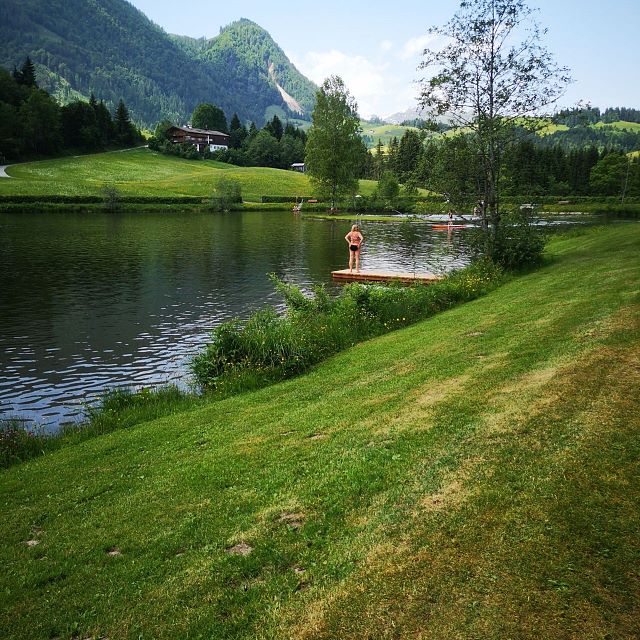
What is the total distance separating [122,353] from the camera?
19.7 meters

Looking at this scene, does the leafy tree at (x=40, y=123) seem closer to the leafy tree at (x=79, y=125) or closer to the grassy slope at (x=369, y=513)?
the leafy tree at (x=79, y=125)

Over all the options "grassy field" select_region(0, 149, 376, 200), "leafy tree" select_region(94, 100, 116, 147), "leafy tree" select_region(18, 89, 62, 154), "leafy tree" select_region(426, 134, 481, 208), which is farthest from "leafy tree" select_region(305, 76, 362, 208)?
"leafy tree" select_region(94, 100, 116, 147)

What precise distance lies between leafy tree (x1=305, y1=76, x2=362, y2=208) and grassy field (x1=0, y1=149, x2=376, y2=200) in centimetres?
2363

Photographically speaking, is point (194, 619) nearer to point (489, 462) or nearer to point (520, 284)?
point (489, 462)

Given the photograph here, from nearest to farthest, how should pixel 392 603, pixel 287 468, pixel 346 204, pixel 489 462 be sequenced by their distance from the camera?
pixel 392 603 < pixel 489 462 < pixel 287 468 < pixel 346 204

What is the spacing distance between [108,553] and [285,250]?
42771mm

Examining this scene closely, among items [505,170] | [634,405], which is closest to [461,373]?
[634,405]

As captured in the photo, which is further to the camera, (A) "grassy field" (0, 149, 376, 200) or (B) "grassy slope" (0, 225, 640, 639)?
(A) "grassy field" (0, 149, 376, 200)

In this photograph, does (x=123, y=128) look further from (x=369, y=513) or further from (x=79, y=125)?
(x=369, y=513)

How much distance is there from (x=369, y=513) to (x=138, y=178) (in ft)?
411

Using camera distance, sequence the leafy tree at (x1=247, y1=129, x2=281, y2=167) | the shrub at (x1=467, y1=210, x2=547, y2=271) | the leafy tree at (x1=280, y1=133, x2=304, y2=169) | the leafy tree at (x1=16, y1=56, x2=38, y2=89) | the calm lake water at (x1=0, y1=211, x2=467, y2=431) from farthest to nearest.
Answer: the leafy tree at (x1=280, y1=133, x2=304, y2=169), the leafy tree at (x1=247, y1=129, x2=281, y2=167), the leafy tree at (x1=16, y1=56, x2=38, y2=89), the shrub at (x1=467, y1=210, x2=547, y2=271), the calm lake water at (x1=0, y1=211, x2=467, y2=431)

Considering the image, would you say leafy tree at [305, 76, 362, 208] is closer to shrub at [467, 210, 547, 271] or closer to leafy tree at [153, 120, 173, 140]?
shrub at [467, 210, 547, 271]

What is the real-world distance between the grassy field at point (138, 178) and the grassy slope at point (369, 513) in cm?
9113

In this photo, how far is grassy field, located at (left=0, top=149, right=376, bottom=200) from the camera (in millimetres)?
96250
